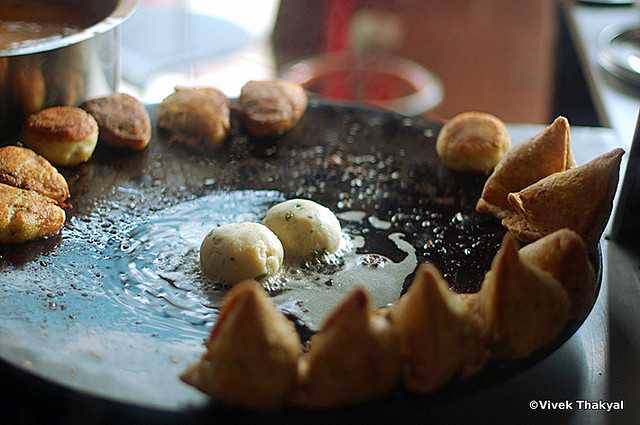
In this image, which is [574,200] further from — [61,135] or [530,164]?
[61,135]

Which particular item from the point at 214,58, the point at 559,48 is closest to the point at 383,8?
the point at 559,48

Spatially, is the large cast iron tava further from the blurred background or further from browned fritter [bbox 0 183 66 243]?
the blurred background

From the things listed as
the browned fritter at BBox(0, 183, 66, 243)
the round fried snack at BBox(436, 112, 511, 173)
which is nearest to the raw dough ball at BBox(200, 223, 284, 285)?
the browned fritter at BBox(0, 183, 66, 243)

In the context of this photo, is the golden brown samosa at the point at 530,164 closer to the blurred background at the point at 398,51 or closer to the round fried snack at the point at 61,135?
the round fried snack at the point at 61,135

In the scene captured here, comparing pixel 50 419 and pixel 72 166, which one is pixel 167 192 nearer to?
pixel 72 166

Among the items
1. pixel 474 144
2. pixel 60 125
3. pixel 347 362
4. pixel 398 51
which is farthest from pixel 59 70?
pixel 398 51

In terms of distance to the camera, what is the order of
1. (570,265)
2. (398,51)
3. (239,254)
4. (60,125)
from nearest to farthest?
(570,265)
(239,254)
(60,125)
(398,51)
